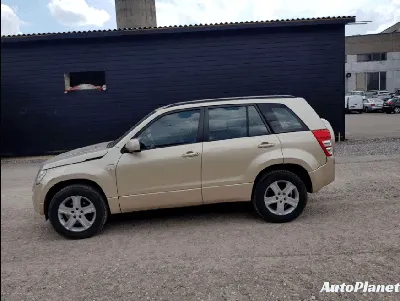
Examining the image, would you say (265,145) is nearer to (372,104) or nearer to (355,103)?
(372,104)

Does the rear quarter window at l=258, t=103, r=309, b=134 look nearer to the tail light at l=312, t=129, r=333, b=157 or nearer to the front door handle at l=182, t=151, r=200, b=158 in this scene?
the tail light at l=312, t=129, r=333, b=157

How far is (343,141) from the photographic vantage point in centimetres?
1266

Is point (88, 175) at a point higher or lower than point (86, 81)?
lower

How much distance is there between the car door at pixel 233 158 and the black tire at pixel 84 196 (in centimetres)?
136

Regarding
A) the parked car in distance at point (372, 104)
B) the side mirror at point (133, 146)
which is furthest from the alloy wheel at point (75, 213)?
the parked car in distance at point (372, 104)

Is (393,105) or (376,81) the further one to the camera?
(376,81)

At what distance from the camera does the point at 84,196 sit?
471 cm

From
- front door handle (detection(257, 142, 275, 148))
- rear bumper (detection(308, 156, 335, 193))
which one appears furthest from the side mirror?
rear bumper (detection(308, 156, 335, 193))

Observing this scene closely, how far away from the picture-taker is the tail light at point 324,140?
5.10 meters

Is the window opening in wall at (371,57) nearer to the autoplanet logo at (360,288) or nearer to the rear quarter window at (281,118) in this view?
the rear quarter window at (281,118)

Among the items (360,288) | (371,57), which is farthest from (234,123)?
(371,57)

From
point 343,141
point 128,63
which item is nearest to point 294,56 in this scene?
point 343,141

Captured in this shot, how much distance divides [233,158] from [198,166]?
479mm

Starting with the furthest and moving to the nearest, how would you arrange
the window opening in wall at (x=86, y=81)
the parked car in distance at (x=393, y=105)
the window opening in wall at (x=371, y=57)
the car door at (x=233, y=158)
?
the window opening in wall at (x=371, y=57)
the parked car in distance at (x=393, y=105)
the window opening in wall at (x=86, y=81)
the car door at (x=233, y=158)
